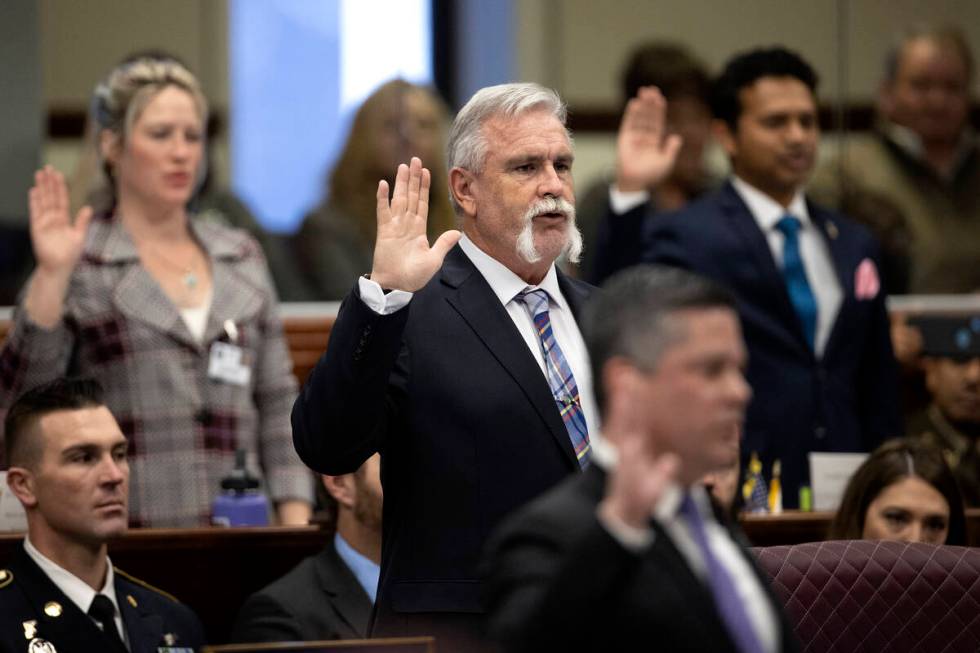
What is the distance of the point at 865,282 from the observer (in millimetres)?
4762

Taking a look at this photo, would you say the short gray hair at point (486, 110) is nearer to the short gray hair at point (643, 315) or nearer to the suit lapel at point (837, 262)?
the short gray hair at point (643, 315)

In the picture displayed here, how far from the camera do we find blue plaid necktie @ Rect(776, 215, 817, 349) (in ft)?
15.4

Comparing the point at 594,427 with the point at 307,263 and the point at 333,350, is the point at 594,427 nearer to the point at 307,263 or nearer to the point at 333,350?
the point at 333,350

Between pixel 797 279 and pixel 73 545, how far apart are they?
2.25 m

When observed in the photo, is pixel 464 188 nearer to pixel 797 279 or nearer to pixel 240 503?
pixel 240 503

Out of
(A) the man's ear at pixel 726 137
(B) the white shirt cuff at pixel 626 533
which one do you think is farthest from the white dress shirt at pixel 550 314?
(A) the man's ear at pixel 726 137

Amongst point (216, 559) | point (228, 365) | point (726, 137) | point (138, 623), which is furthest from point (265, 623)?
point (726, 137)

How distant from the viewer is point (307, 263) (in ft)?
20.7

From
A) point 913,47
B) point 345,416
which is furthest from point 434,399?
point 913,47

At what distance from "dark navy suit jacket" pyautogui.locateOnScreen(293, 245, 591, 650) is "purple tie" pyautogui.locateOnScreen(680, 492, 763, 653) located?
84cm

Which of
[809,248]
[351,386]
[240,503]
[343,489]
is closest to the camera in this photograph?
[351,386]

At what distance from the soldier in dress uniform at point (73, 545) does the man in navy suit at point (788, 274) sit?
1775mm

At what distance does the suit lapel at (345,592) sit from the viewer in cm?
363

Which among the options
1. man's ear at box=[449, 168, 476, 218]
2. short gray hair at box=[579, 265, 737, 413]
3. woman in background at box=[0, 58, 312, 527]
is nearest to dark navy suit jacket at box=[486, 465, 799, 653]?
short gray hair at box=[579, 265, 737, 413]
